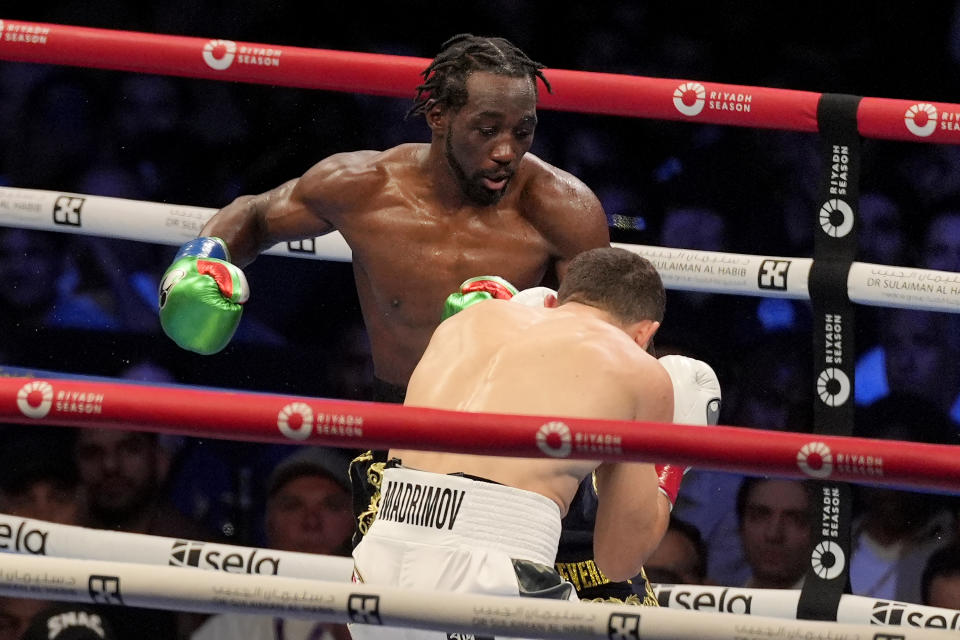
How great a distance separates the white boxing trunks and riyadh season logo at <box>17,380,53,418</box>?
25.1 inches

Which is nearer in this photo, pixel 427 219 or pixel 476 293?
pixel 476 293

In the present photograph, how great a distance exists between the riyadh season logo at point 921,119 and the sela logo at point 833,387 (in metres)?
0.44

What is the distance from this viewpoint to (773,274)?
107 inches

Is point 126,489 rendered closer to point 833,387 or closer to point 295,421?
point 833,387

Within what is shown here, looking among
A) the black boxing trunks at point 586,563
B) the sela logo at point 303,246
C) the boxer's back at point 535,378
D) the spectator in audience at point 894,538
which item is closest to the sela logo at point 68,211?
the sela logo at point 303,246

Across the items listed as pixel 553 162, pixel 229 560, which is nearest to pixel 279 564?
pixel 229 560

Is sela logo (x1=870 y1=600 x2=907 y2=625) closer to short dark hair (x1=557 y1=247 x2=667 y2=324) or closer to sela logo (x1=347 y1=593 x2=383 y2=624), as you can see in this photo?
short dark hair (x1=557 y1=247 x2=667 y2=324)

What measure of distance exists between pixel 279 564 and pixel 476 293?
0.59 metres

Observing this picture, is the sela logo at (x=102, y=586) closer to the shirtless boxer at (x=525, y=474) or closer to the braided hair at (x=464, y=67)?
the shirtless boxer at (x=525, y=474)

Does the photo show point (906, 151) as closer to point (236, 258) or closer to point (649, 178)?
point (649, 178)

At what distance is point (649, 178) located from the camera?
3934 mm

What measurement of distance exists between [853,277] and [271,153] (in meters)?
1.86

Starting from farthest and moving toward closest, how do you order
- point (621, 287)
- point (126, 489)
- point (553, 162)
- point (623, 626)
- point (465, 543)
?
point (553, 162), point (126, 489), point (621, 287), point (465, 543), point (623, 626)

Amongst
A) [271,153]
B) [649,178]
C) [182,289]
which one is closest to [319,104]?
[271,153]
